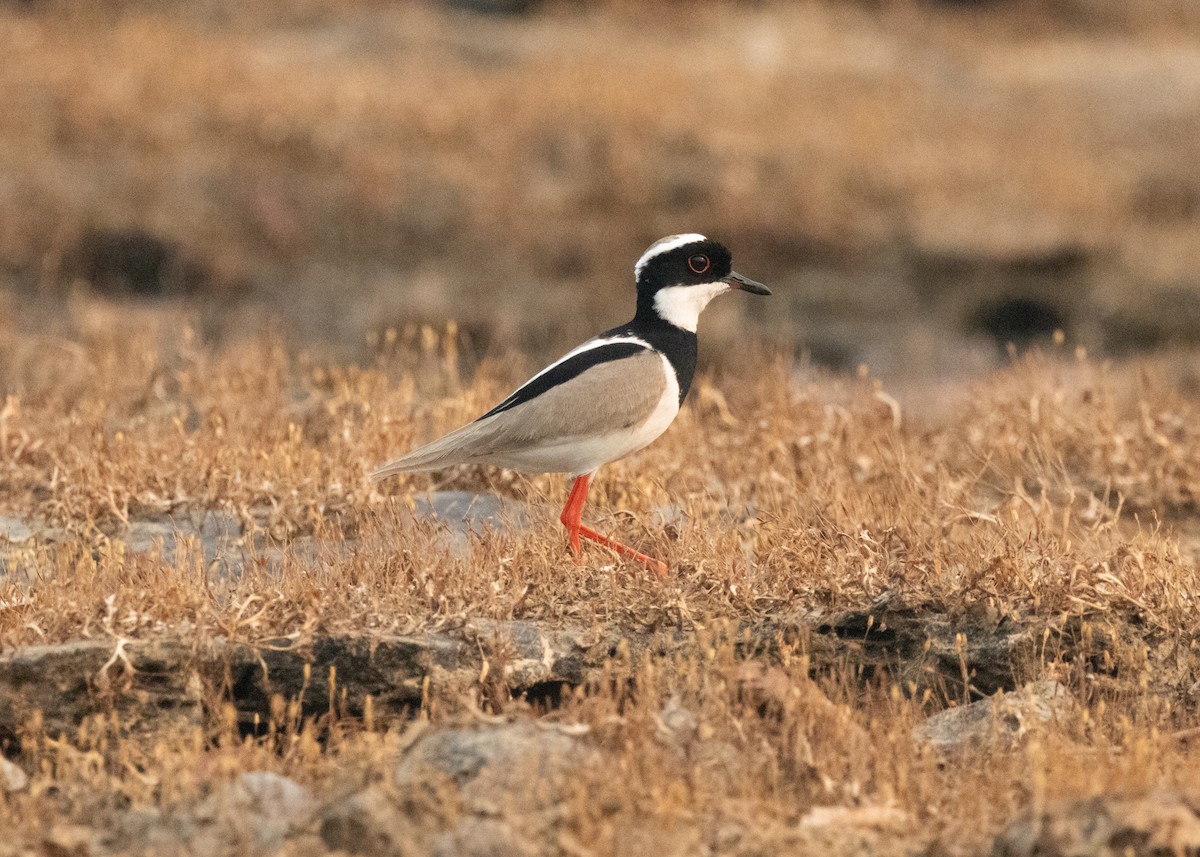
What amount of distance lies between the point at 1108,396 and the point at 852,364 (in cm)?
861

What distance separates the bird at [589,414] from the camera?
777cm

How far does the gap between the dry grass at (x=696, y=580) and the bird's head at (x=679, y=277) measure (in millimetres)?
1037

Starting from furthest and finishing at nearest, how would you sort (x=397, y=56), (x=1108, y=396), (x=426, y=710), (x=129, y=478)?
(x=397, y=56) < (x=1108, y=396) < (x=129, y=478) < (x=426, y=710)

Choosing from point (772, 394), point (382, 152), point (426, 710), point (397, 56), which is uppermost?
point (397, 56)

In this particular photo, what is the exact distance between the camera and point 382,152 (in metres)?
21.8

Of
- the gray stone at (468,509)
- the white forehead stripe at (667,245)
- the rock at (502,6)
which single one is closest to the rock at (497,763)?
the gray stone at (468,509)

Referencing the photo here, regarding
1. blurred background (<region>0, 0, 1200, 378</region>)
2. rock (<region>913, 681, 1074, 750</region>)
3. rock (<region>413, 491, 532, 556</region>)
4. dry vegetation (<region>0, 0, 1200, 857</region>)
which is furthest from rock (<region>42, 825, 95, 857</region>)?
blurred background (<region>0, 0, 1200, 378</region>)

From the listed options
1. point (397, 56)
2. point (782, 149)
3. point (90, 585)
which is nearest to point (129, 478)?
point (90, 585)

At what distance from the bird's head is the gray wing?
0.41 m

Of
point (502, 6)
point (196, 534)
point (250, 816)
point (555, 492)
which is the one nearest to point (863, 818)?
point (250, 816)

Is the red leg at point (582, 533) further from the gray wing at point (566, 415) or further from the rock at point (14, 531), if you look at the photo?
the rock at point (14, 531)

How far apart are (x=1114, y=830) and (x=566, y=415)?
3.37 meters

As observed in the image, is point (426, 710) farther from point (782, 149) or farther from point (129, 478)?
point (782, 149)

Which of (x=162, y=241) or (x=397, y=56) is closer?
(x=162, y=241)
